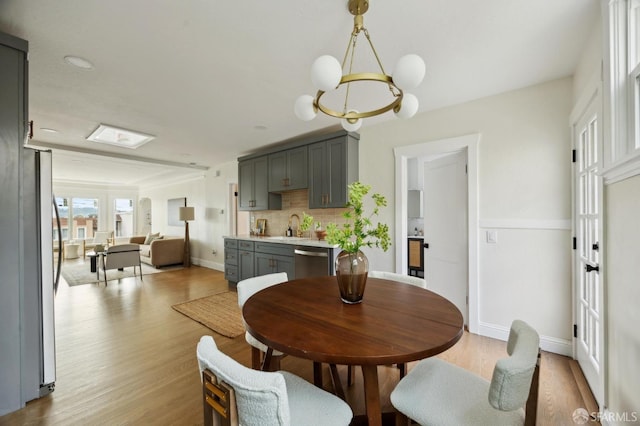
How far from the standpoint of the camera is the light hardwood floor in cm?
167

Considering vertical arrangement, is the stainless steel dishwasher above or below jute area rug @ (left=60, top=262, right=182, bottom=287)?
above

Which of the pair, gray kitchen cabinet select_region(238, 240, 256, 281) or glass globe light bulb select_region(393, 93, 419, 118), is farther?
gray kitchen cabinet select_region(238, 240, 256, 281)

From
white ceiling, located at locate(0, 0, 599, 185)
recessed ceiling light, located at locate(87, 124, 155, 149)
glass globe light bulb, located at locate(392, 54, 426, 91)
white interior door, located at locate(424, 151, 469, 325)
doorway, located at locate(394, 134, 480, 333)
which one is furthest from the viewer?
recessed ceiling light, located at locate(87, 124, 155, 149)

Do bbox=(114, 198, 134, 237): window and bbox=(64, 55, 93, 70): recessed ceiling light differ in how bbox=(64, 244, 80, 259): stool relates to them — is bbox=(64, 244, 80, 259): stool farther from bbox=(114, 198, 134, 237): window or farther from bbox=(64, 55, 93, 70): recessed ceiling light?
bbox=(64, 55, 93, 70): recessed ceiling light

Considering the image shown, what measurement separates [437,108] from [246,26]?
221 cm

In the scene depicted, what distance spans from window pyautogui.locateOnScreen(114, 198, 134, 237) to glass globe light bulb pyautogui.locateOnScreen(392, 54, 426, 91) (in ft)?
37.6

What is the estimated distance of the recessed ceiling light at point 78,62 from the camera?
2.04 meters

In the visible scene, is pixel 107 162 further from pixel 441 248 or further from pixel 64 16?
pixel 441 248

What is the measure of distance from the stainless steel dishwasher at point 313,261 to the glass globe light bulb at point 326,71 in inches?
92.8

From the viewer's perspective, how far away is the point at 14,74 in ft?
5.50

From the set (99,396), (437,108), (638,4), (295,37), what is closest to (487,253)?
(437,108)

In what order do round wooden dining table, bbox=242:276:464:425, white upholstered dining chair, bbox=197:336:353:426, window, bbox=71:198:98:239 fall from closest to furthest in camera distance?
1. white upholstered dining chair, bbox=197:336:353:426
2. round wooden dining table, bbox=242:276:464:425
3. window, bbox=71:198:98:239

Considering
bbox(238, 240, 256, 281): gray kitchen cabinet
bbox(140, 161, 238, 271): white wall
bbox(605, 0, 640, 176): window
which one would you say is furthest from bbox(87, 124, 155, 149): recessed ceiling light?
bbox(605, 0, 640, 176): window

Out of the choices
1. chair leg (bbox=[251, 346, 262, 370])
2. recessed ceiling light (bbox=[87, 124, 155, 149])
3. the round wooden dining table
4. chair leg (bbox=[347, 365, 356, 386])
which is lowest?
chair leg (bbox=[347, 365, 356, 386])
